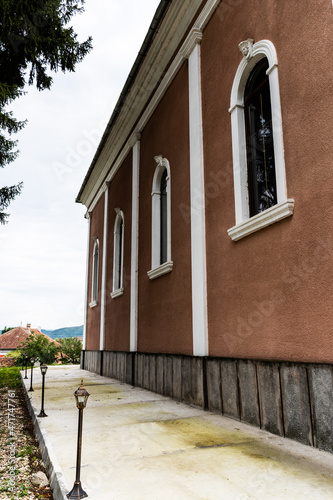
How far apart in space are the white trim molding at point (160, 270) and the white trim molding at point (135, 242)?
46.5 inches

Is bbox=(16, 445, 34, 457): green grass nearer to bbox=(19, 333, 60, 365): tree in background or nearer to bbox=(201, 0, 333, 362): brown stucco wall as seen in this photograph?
bbox=(201, 0, 333, 362): brown stucco wall

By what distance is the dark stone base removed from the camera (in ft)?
11.5

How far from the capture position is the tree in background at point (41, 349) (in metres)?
20.6

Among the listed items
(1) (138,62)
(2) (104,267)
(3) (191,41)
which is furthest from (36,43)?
(2) (104,267)

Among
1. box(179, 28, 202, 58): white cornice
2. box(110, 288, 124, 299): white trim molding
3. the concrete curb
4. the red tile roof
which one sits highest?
box(179, 28, 202, 58): white cornice

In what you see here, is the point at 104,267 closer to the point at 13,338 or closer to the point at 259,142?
the point at 259,142

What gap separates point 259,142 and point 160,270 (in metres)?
3.44

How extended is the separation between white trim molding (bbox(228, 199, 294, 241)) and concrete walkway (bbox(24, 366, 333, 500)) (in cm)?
233

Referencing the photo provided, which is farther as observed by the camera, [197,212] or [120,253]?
[120,253]

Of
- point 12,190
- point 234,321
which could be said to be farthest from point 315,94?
point 12,190

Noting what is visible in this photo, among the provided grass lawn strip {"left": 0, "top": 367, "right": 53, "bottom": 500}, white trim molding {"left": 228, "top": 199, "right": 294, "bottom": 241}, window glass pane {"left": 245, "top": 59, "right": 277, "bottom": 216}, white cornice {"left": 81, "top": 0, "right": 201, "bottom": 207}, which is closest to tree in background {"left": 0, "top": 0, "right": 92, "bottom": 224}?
white cornice {"left": 81, "top": 0, "right": 201, "bottom": 207}

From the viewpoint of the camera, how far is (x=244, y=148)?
213 inches

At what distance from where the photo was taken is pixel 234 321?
5.18 meters

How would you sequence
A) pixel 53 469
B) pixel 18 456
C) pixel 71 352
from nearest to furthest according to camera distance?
pixel 53 469 → pixel 18 456 → pixel 71 352
